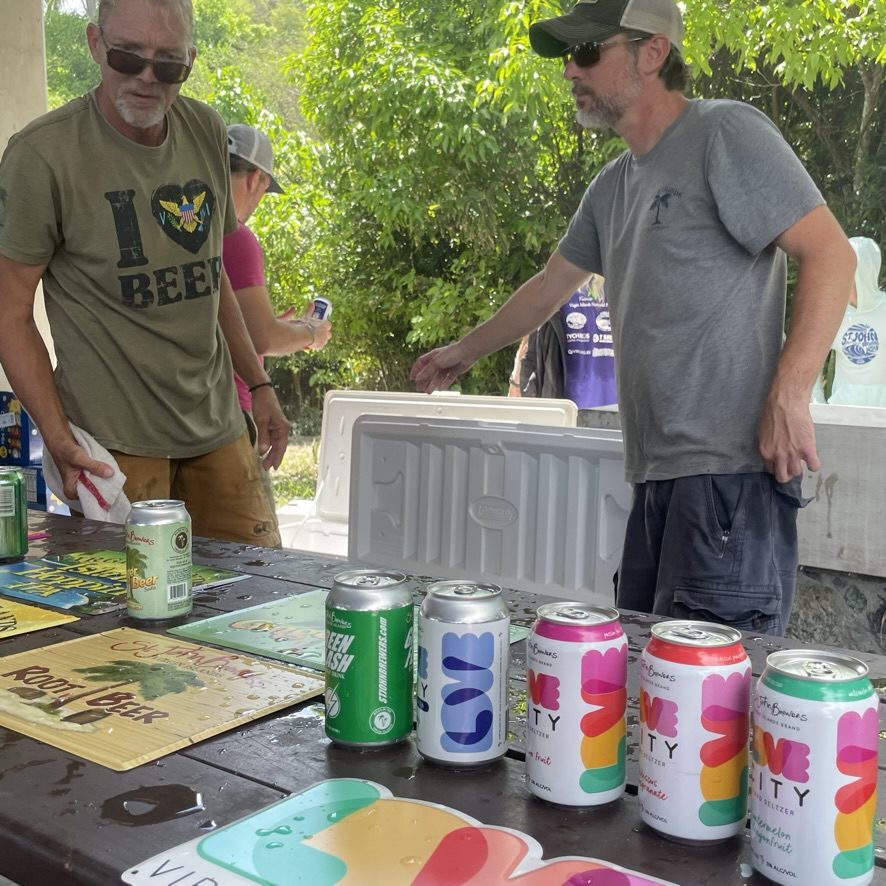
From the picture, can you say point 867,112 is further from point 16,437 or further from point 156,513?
point 156,513

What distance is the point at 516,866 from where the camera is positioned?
738mm

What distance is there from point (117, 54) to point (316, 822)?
167 cm

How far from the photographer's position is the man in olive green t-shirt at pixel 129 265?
80.0 inches

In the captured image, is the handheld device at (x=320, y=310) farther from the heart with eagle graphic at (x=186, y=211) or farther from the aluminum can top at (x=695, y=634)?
the aluminum can top at (x=695, y=634)

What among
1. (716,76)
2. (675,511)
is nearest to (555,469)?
(675,511)

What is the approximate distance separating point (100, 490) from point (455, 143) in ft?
24.2

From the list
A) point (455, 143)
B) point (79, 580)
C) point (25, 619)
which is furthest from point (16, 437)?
point (455, 143)

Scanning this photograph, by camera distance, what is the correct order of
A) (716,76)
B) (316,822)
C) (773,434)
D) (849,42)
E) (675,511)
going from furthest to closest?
(716,76)
(849,42)
(675,511)
(773,434)
(316,822)

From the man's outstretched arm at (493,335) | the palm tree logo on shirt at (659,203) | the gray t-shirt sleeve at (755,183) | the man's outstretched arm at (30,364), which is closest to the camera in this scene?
the gray t-shirt sleeve at (755,183)

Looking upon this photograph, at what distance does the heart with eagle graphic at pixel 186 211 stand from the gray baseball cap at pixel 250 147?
0.83m

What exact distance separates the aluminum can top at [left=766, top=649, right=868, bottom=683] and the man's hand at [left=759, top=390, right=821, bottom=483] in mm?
1093

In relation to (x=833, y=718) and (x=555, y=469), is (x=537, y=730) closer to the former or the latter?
(x=833, y=718)

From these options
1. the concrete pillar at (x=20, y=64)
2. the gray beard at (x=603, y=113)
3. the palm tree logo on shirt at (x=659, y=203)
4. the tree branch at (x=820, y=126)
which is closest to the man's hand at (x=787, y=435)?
the palm tree logo on shirt at (x=659, y=203)

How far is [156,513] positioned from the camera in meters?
1.31
